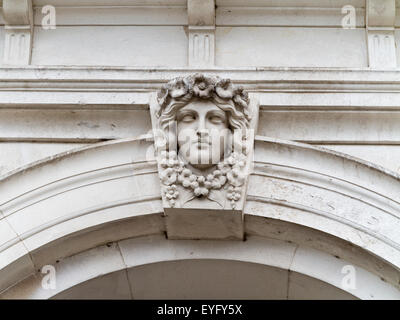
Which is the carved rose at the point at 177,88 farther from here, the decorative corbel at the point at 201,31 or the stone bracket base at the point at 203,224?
the stone bracket base at the point at 203,224

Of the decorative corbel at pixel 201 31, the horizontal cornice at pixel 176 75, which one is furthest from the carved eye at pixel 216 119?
the decorative corbel at pixel 201 31

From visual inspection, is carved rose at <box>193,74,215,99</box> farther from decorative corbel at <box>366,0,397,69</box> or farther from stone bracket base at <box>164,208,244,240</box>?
decorative corbel at <box>366,0,397,69</box>

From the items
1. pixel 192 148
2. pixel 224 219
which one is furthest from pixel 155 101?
pixel 224 219

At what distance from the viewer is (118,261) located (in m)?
6.52

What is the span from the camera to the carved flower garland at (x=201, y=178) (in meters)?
6.33

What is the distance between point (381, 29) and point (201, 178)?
159 centimetres

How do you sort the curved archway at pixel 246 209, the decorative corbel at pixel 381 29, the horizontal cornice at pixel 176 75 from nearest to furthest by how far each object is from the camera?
1. the curved archway at pixel 246 209
2. the horizontal cornice at pixel 176 75
3. the decorative corbel at pixel 381 29

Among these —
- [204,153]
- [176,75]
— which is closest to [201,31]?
[176,75]

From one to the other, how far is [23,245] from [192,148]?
1.12 meters

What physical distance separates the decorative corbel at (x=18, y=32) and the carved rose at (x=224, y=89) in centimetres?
129

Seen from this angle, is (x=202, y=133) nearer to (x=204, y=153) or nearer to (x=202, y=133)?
(x=202, y=133)

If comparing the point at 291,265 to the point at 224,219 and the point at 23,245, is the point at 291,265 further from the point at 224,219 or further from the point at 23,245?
the point at 23,245

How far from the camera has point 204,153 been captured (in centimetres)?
633

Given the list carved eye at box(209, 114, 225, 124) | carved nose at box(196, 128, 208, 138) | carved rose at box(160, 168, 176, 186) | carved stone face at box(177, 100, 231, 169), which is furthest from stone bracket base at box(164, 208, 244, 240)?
carved eye at box(209, 114, 225, 124)
